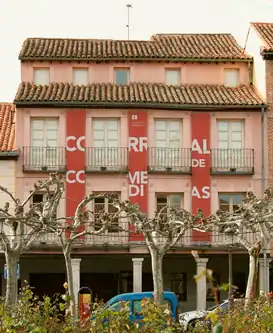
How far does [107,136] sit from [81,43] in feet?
18.2

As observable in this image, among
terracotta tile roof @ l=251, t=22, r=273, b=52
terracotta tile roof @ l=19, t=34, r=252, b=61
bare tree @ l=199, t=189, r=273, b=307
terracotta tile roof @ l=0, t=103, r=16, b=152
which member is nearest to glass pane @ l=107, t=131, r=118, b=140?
terracotta tile roof @ l=19, t=34, r=252, b=61

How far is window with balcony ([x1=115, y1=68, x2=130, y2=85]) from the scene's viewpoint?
40.6 metres

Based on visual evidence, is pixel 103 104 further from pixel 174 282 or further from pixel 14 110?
pixel 174 282

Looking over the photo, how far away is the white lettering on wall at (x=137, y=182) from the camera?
3838 cm

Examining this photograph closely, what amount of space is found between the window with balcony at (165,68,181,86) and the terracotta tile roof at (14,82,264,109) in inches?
12.9

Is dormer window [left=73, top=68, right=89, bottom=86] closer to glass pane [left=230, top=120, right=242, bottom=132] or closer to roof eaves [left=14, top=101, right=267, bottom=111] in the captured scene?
roof eaves [left=14, top=101, right=267, bottom=111]

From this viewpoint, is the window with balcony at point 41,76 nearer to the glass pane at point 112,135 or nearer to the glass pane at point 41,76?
the glass pane at point 41,76

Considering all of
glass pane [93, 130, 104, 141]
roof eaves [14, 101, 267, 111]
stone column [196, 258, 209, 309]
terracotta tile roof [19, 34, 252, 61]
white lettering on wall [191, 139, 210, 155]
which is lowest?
stone column [196, 258, 209, 309]

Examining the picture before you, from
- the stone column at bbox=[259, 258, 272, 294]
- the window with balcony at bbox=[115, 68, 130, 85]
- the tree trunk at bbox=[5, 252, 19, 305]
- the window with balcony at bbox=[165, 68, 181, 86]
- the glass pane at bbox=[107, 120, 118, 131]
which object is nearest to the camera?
the tree trunk at bbox=[5, 252, 19, 305]

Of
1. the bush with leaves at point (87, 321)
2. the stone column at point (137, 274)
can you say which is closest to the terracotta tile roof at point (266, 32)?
the stone column at point (137, 274)

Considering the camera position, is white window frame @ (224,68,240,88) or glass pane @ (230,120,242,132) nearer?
glass pane @ (230,120,242,132)

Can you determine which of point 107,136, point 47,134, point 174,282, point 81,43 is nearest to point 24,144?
point 47,134

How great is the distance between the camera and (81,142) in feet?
125

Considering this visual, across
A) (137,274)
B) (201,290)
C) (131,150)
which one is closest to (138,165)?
(131,150)
